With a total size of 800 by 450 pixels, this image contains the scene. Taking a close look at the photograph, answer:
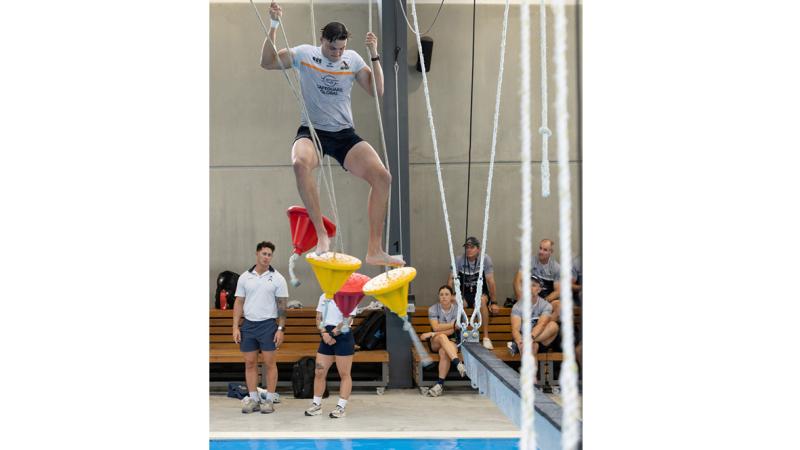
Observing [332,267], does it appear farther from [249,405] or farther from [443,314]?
[443,314]

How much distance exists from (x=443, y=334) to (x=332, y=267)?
289 centimetres

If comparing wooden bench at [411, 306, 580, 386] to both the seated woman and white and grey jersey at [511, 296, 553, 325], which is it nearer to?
the seated woman

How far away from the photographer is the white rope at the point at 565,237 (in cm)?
119

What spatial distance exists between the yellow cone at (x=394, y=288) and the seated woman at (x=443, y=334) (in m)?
2.45

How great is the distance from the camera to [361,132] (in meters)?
7.37

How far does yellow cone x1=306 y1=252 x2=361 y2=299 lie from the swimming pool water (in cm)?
152

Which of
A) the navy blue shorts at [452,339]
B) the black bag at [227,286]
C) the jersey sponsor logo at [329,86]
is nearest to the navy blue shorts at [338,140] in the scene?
the jersey sponsor logo at [329,86]

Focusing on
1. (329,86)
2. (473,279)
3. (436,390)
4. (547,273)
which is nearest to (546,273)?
(547,273)

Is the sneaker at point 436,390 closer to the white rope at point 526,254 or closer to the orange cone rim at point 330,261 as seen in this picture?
the orange cone rim at point 330,261

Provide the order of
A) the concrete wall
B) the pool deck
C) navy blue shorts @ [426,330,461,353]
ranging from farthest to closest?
the concrete wall < navy blue shorts @ [426,330,461,353] < the pool deck

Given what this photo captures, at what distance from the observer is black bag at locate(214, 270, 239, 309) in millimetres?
7020

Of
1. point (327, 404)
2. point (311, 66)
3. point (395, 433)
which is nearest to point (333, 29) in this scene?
point (311, 66)

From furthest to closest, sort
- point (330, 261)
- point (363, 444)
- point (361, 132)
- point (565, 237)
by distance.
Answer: point (361, 132), point (363, 444), point (330, 261), point (565, 237)

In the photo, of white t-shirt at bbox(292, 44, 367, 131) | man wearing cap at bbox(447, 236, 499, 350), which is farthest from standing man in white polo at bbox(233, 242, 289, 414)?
white t-shirt at bbox(292, 44, 367, 131)
